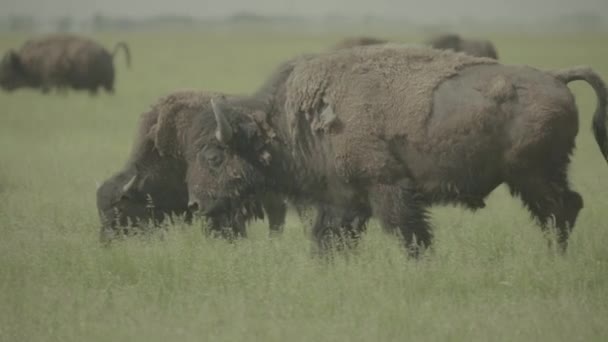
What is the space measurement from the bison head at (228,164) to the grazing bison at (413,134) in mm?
16

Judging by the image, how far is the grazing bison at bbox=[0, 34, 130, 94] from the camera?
28438mm

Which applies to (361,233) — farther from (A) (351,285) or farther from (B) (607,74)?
(B) (607,74)

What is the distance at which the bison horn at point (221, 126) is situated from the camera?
808 cm

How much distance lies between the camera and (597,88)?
792cm

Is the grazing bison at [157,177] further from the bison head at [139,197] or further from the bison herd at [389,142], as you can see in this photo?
the bison herd at [389,142]

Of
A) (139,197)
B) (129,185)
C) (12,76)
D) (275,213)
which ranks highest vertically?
(129,185)

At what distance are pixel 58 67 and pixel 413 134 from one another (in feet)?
72.7

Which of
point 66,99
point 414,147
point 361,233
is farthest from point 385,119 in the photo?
point 66,99

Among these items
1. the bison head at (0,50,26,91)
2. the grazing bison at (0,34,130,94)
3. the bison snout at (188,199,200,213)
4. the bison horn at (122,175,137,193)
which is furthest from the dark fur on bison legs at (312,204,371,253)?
the bison head at (0,50,26,91)

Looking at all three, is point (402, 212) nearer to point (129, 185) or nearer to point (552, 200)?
point (552, 200)

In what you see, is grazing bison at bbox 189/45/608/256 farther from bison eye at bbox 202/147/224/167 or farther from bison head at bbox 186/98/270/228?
bison eye at bbox 202/147/224/167

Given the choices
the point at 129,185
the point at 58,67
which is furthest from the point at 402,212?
the point at 58,67

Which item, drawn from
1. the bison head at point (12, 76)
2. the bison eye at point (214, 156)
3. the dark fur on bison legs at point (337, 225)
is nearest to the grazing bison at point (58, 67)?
the bison head at point (12, 76)

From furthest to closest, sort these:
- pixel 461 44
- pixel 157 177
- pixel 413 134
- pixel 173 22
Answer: pixel 173 22, pixel 461 44, pixel 157 177, pixel 413 134
